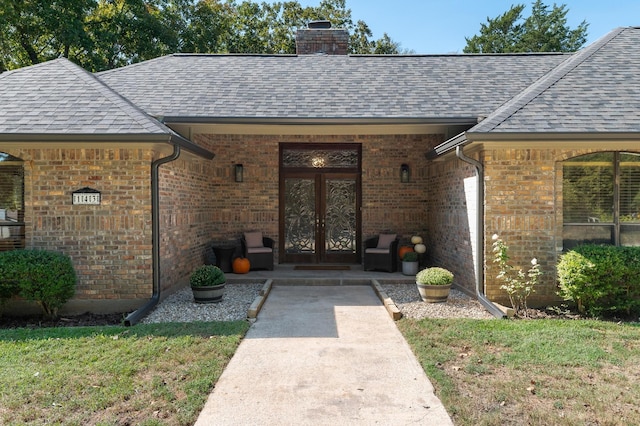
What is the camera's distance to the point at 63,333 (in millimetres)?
5508

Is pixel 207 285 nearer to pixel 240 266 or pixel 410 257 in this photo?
pixel 240 266

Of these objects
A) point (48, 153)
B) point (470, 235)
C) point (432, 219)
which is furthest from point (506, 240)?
point (48, 153)

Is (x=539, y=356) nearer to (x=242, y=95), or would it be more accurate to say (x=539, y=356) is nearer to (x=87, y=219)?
(x=87, y=219)

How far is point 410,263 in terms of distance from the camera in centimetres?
923

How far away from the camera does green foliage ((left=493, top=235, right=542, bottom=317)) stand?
21.0 ft

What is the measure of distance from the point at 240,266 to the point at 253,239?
2.81 ft

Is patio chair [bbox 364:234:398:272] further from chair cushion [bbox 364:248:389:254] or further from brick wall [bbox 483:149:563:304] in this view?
brick wall [bbox 483:149:563:304]

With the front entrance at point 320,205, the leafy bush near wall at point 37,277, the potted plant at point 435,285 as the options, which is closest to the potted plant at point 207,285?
the leafy bush near wall at point 37,277

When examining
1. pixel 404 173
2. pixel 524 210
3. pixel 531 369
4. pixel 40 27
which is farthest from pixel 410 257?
pixel 40 27

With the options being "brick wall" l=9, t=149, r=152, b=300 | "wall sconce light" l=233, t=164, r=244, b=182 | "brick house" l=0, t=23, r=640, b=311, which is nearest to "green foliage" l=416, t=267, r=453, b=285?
"brick house" l=0, t=23, r=640, b=311

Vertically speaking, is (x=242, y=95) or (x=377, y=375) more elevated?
(x=242, y=95)

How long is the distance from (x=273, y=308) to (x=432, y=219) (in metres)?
4.74

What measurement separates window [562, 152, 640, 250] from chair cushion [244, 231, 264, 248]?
6110 mm

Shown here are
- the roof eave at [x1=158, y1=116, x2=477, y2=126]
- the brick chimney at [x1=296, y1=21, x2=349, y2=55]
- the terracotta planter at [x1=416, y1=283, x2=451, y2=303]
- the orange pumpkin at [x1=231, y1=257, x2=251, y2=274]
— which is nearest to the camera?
the terracotta planter at [x1=416, y1=283, x2=451, y2=303]
